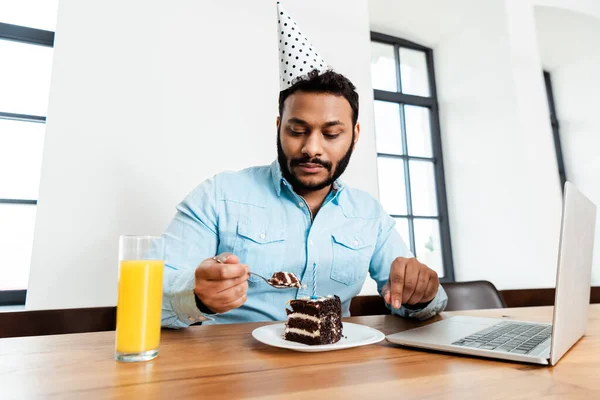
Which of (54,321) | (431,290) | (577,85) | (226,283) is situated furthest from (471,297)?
(577,85)

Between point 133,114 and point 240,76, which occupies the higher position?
point 240,76

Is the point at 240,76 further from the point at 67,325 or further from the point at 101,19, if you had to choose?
the point at 67,325

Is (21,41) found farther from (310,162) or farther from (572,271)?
(572,271)

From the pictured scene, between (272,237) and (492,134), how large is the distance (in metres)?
2.17

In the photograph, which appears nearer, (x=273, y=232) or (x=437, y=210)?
(x=273, y=232)

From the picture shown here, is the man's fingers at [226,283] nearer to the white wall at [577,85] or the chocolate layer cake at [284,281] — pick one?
the chocolate layer cake at [284,281]

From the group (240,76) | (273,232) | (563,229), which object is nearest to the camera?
(563,229)

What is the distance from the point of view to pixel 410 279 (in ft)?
2.87

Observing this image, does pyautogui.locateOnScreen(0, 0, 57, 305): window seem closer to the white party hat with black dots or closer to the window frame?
the window frame

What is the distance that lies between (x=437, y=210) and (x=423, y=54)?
135 centimetres

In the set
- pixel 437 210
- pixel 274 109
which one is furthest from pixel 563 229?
pixel 437 210

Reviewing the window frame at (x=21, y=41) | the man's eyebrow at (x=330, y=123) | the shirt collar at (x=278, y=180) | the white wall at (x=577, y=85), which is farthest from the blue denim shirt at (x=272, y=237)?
the white wall at (x=577, y=85)

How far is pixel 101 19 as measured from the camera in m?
1.65

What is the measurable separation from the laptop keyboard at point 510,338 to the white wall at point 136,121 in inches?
50.7
